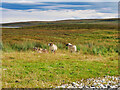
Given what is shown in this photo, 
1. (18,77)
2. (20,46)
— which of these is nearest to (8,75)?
(18,77)

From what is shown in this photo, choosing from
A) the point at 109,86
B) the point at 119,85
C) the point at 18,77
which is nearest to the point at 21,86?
the point at 18,77

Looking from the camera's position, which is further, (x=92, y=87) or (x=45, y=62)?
(x=45, y=62)

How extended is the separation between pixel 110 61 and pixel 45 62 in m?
5.46

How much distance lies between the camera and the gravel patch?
29.0ft

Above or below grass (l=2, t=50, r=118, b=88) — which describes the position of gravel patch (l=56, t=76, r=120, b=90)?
below

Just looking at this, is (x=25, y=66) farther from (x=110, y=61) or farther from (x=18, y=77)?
(x=110, y=61)

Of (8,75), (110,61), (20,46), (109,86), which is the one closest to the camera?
(109,86)

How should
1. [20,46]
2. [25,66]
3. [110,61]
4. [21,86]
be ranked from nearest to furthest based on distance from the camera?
[21,86], [25,66], [110,61], [20,46]

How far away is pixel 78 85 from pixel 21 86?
2.91 metres

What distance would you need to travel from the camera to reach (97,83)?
30.1 feet

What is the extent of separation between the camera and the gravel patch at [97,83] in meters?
8.84

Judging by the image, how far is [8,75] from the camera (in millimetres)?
9742

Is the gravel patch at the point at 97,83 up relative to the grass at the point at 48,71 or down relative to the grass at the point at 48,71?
down

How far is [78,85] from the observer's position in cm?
880
